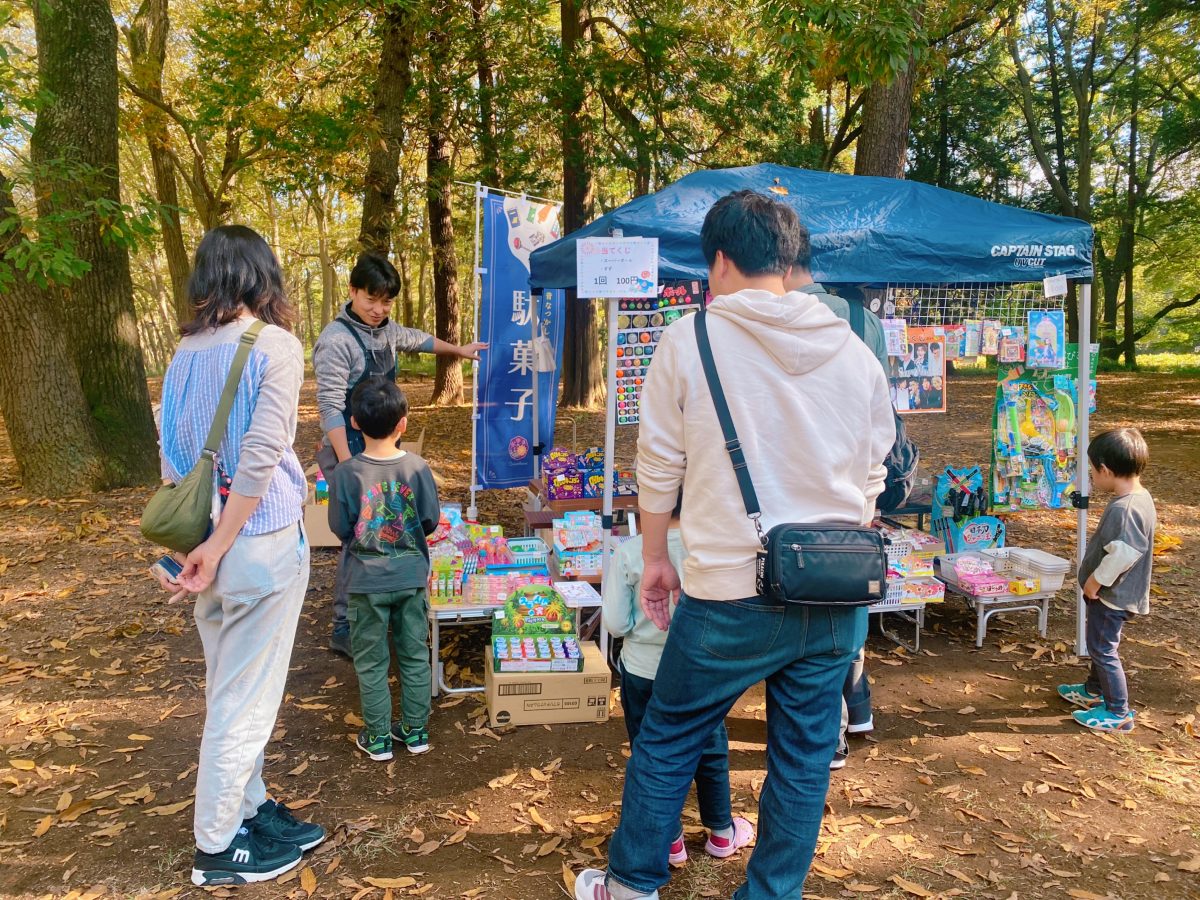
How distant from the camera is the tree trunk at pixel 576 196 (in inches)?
409

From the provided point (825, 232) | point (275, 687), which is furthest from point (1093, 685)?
point (275, 687)

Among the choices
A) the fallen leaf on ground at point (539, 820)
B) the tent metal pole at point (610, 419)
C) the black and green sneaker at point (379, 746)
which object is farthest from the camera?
the tent metal pole at point (610, 419)

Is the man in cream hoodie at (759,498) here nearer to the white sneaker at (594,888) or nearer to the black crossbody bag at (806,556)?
the black crossbody bag at (806,556)

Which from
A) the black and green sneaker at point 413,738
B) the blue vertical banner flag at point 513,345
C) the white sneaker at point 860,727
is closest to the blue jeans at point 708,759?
the white sneaker at point 860,727

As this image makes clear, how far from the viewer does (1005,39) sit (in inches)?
765

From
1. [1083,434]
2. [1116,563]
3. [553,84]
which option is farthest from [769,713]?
[553,84]

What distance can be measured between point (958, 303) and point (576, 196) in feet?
27.0

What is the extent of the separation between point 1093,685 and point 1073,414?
1.58 m

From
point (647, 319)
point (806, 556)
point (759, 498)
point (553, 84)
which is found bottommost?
point (806, 556)

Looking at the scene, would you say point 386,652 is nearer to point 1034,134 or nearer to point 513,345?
point 513,345

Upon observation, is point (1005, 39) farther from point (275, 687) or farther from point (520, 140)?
point (275, 687)

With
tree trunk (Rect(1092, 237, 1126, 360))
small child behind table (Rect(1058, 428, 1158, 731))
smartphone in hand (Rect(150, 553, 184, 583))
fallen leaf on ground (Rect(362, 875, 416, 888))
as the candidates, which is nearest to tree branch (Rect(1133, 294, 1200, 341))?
tree trunk (Rect(1092, 237, 1126, 360))

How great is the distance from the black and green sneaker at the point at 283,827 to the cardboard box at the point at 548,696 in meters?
1.00

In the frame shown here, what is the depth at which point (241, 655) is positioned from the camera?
243 cm
